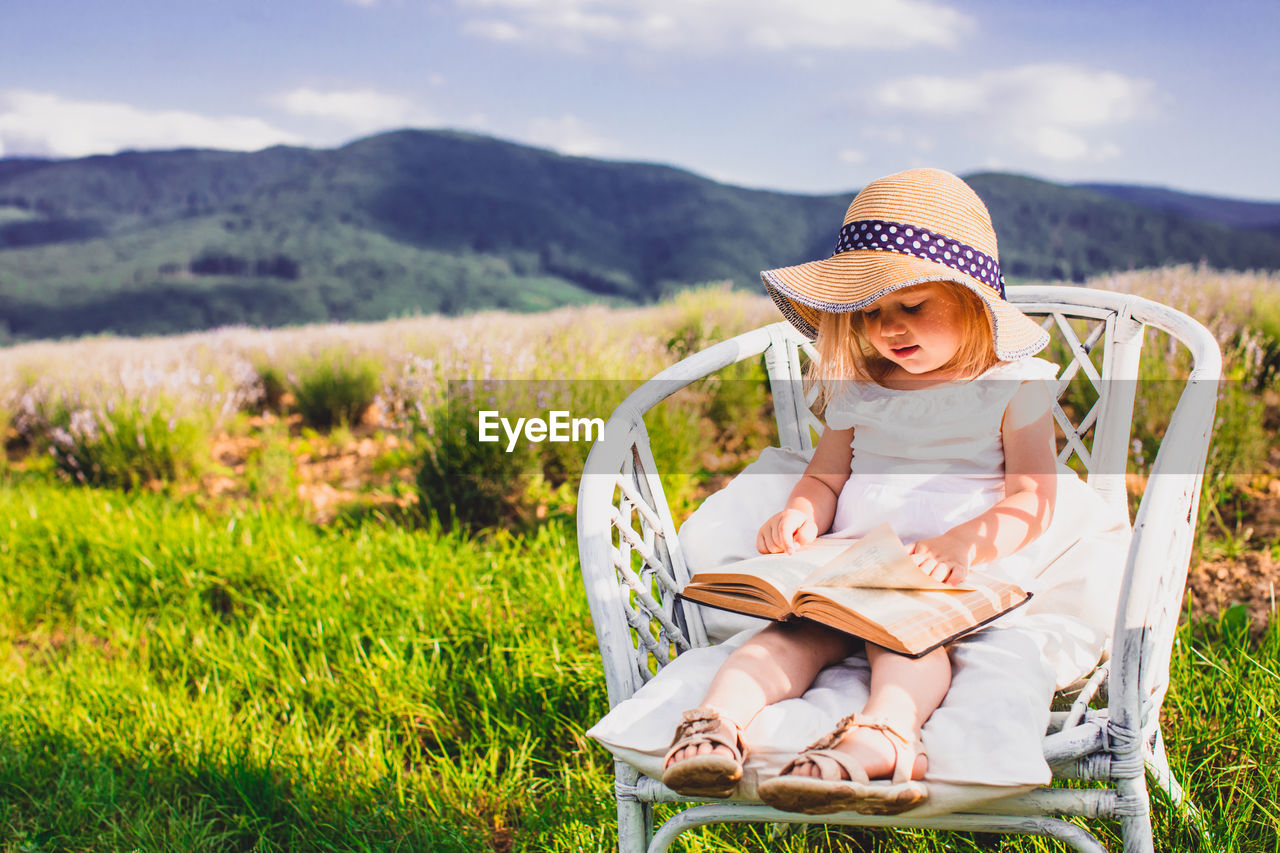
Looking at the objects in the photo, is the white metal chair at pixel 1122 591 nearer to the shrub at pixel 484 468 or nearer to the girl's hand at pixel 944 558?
the girl's hand at pixel 944 558

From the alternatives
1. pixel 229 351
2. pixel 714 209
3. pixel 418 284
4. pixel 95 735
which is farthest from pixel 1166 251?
pixel 95 735

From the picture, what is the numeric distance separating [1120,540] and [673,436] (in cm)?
224

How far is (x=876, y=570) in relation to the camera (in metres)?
1.24

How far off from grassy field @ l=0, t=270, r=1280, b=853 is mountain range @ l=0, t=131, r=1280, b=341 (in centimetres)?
2497

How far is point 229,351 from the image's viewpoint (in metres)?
7.05

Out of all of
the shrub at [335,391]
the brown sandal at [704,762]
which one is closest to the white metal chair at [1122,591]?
the brown sandal at [704,762]

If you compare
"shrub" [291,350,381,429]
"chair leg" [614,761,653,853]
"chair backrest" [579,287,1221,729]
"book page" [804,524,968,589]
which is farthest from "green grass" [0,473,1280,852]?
"shrub" [291,350,381,429]

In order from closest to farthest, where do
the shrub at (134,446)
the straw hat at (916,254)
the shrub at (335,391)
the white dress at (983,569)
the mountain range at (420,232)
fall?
1. the white dress at (983,569)
2. the straw hat at (916,254)
3. the shrub at (134,446)
4. the shrub at (335,391)
5. the mountain range at (420,232)

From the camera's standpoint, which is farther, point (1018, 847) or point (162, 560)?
point (162, 560)

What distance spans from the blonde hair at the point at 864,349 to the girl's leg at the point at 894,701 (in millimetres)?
641

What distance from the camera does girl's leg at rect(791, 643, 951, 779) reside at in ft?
→ 3.17

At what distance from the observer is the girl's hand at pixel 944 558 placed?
51.4 inches

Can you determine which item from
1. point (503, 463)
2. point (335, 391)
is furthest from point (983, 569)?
point (335, 391)

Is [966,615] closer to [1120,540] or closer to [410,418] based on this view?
[1120,540]
